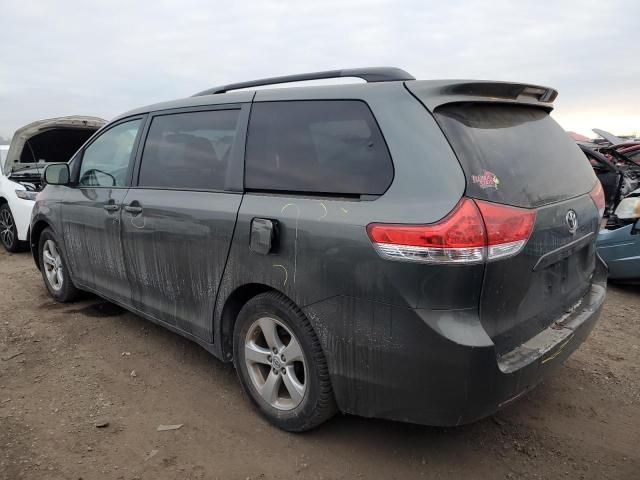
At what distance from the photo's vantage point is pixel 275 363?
270cm

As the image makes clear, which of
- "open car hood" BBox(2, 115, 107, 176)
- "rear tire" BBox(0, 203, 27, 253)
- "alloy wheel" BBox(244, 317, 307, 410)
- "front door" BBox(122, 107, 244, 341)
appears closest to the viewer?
"alloy wheel" BBox(244, 317, 307, 410)

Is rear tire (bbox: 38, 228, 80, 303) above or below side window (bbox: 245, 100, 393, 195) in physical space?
below

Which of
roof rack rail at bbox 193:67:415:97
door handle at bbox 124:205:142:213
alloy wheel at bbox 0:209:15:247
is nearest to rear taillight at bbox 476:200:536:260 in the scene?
roof rack rail at bbox 193:67:415:97

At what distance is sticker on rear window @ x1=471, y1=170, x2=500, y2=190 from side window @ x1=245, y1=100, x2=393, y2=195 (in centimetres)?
36

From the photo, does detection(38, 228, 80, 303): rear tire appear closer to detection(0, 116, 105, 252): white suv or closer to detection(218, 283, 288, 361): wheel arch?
detection(218, 283, 288, 361): wheel arch

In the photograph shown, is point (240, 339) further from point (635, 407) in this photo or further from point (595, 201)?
point (635, 407)

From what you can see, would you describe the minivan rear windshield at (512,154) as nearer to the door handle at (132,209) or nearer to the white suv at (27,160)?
the door handle at (132,209)

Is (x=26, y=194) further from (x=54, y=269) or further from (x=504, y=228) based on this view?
(x=504, y=228)

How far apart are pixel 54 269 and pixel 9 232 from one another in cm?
334

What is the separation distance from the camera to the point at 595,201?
2.83 meters

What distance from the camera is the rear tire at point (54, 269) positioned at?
466 cm

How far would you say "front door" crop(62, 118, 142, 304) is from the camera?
3.71 m

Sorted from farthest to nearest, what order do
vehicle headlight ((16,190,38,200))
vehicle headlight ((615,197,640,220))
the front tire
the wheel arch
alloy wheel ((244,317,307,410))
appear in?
vehicle headlight ((16,190,38,200)) → vehicle headlight ((615,197,640,220)) → the wheel arch → alloy wheel ((244,317,307,410)) → the front tire

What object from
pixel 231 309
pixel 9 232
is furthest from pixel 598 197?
pixel 9 232
